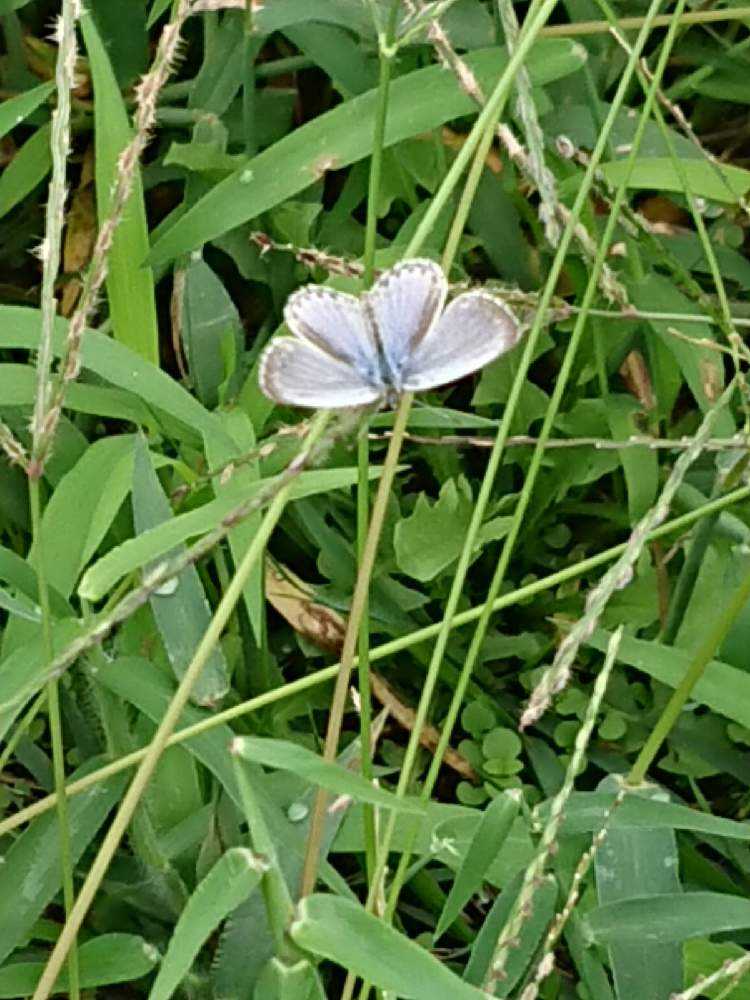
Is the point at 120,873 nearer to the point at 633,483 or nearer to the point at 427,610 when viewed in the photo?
the point at 427,610

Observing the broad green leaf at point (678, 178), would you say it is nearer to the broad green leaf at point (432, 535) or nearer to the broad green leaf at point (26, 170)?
the broad green leaf at point (432, 535)

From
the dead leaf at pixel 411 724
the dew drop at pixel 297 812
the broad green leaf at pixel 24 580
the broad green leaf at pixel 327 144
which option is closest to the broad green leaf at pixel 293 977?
the dew drop at pixel 297 812

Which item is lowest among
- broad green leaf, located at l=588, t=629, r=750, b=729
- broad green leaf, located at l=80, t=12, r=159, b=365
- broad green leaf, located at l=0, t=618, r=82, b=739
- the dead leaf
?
the dead leaf

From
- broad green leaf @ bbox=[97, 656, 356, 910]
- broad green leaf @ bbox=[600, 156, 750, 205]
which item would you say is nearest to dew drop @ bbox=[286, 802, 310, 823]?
broad green leaf @ bbox=[97, 656, 356, 910]

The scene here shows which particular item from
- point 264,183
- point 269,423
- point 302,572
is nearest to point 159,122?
point 264,183

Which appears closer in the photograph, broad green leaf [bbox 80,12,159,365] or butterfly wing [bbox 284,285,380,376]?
butterfly wing [bbox 284,285,380,376]

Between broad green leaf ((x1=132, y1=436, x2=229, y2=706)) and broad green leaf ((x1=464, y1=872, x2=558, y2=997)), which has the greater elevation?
broad green leaf ((x1=132, y1=436, x2=229, y2=706))

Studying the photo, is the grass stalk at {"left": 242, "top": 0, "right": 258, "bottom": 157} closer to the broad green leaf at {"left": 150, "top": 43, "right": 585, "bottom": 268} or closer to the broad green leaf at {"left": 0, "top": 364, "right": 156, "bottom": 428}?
the broad green leaf at {"left": 150, "top": 43, "right": 585, "bottom": 268}
